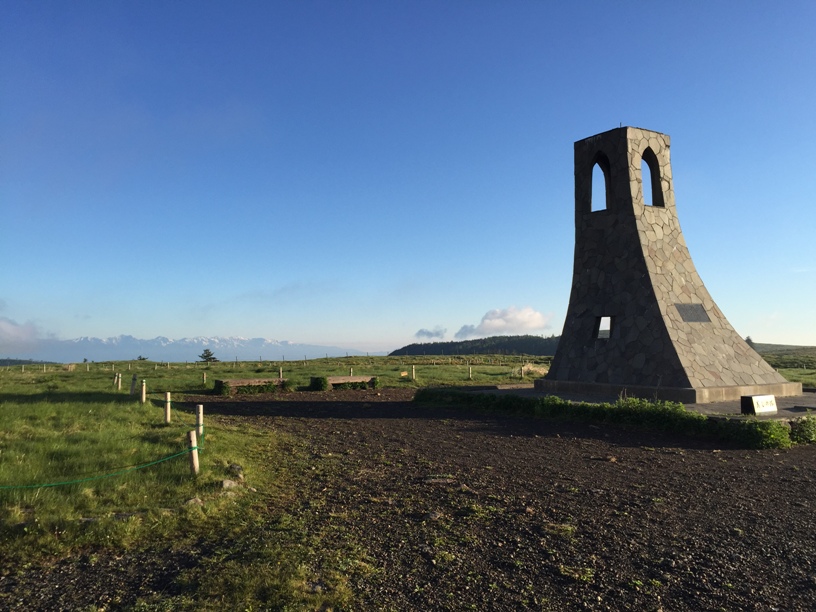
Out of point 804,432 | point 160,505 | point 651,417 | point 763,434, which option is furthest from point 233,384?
point 804,432

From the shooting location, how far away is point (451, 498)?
830 cm

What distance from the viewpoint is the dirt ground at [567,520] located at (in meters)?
5.16

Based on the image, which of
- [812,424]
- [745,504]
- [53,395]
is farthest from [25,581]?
[53,395]

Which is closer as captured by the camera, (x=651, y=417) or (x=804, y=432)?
(x=804, y=432)

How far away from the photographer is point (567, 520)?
7.21m

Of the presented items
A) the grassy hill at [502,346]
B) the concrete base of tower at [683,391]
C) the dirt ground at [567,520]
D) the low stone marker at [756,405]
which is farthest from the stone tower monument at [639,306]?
the grassy hill at [502,346]

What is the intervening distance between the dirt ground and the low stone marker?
1.89 metres

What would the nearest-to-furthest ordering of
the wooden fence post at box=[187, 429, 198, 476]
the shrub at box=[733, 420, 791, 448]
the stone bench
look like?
the wooden fence post at box=[187, 429, 198, 476]
the shrub at box=[733, 420, 791, 448]
the stone bench

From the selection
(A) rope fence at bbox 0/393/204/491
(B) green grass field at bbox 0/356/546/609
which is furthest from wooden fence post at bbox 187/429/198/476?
(B) green grass field at bbox 0/356/546/609

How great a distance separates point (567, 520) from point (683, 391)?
38.6 feet

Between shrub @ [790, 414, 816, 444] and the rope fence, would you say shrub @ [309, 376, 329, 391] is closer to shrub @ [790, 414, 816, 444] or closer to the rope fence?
the rope fence

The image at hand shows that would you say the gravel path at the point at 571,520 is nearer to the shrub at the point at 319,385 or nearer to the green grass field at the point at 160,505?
the green grass field at the point at 160,505

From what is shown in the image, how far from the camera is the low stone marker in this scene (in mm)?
14125

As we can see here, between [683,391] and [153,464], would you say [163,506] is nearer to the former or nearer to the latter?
[153,464]
